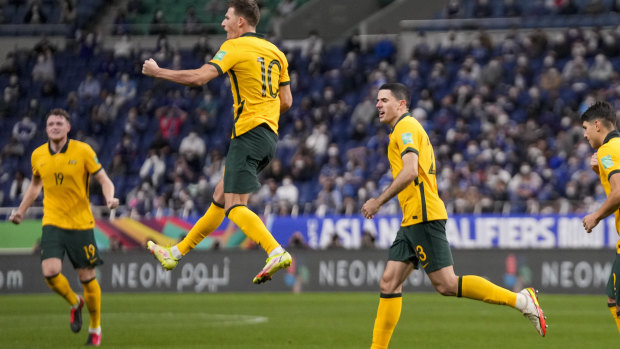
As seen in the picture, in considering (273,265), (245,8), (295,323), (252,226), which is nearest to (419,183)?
(252,226)

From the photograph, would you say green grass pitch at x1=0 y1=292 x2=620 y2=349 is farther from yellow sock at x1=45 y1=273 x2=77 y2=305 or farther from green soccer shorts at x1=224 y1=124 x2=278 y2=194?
green soccer shorts at x1=224 y1=124 x2=278 y2=194

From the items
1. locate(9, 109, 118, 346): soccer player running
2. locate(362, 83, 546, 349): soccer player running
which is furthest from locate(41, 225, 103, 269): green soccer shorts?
locate(362, 83, 546, 349): soccer player running

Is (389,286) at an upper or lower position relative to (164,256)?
lower

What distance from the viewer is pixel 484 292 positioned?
32.5ft

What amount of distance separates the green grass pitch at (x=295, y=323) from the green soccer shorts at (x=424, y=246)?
3093mm

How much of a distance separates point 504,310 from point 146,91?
15.4 meters

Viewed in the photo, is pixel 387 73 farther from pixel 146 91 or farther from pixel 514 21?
pixel 146 91

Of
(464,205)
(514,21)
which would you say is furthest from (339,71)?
(464,205)

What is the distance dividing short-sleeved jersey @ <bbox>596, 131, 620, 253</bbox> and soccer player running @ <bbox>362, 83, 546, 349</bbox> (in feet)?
4.54

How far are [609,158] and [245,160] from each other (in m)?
3.14

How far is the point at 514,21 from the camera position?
30.2m

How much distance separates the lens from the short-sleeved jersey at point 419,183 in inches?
380

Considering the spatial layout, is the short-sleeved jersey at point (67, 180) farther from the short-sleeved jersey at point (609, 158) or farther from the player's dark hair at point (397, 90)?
the short-sleeved jersey at point (609, 158)

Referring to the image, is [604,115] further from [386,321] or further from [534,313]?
[386,321]
